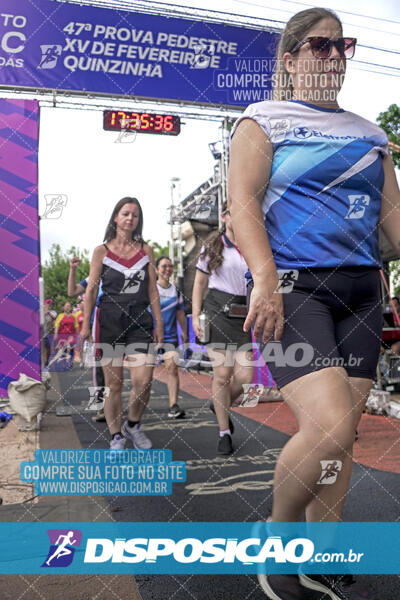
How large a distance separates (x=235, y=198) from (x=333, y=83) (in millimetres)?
524

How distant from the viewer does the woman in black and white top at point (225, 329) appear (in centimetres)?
435

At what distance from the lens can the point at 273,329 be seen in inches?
60.3

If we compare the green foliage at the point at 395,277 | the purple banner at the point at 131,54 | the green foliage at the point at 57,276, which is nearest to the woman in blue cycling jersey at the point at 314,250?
the purple banner at the point at 131,54

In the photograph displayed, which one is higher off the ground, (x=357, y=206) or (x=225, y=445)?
(x=357, y=206)

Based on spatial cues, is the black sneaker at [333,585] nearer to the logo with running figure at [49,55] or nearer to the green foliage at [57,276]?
the logo with running figure at [49,55]

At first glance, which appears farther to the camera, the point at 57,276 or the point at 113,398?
the point at 57,276

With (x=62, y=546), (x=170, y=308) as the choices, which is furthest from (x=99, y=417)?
(x=62, y=546)

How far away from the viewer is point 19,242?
6.08 m

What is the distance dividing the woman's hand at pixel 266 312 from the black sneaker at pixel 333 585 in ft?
2.32

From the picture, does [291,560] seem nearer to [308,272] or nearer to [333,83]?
[308,272]

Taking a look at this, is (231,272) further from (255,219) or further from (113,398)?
(255,219)

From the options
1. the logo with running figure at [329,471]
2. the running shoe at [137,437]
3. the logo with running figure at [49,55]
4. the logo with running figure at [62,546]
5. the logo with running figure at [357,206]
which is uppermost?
the logo with running figure at [49,55]

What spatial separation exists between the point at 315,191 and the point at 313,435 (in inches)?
27.7

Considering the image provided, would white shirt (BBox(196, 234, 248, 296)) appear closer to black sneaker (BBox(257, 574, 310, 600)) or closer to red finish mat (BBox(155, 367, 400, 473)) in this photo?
red finish mat (BBox(155, 367, 400, 473))
